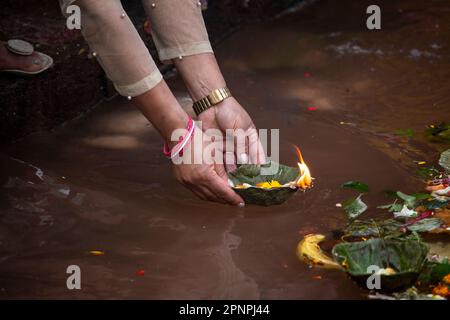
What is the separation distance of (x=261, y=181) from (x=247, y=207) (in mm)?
104

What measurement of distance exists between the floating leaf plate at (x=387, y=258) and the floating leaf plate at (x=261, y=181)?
1.50 feet

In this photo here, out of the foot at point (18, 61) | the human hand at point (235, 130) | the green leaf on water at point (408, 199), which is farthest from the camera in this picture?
the foot at point (18, 61)

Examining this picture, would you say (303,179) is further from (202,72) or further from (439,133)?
(439,133)

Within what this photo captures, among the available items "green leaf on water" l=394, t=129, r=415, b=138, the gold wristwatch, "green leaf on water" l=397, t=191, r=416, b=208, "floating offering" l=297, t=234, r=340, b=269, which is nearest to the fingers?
the gold wristwatch

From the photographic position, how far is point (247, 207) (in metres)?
2.45

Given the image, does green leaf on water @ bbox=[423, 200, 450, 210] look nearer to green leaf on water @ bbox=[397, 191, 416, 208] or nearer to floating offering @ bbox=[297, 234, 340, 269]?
green leaf on water @ bbox=[397, 191, 416, 208]

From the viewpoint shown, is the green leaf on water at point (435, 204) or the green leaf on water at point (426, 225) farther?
the green leaf on water at point (435, 204)

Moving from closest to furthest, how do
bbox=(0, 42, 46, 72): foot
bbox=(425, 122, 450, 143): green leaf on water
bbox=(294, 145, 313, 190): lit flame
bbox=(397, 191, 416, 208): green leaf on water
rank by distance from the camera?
bbox=(397, 191, 416, 208): green leaf on water < bbox=(294, 145, 313, 190): lit flame < bbox=(425, 122, 450, 143): green leaf on water < bbox=(0, 42, 46, 72): foot

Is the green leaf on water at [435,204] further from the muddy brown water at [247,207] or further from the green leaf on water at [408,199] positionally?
the muddy brown water at [247,207]

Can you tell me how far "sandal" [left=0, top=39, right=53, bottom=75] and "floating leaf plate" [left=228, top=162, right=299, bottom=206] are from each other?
3.92 ft

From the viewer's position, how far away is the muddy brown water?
2.06m

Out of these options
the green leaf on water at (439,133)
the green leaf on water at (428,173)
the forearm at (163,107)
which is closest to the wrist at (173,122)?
the forearm at (163,107)

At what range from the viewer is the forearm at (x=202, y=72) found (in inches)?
100.0

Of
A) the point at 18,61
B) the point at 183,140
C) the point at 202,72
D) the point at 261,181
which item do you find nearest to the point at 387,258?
the point at 261,181
